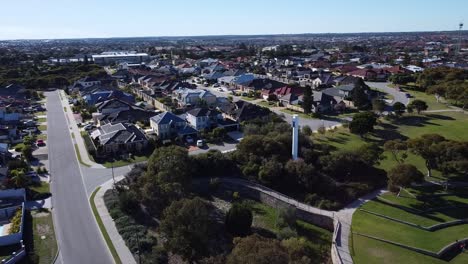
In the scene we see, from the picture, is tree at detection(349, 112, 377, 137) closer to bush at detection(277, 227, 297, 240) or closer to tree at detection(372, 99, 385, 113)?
tree at detection(372, 99, 385, 113)

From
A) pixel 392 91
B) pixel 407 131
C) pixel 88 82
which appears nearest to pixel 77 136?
pixel 88 82

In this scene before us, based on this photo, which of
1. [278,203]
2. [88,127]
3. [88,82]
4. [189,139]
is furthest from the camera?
[88,82]

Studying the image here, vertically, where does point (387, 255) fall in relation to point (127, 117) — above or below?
below

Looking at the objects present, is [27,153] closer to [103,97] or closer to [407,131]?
[103,97]

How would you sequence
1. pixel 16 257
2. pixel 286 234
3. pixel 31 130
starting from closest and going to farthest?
pixel 16 257 → pixel 286 234 → pixel 31 130

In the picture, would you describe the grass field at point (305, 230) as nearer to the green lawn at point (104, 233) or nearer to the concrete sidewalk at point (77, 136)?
the green lawn at point (104, 233)

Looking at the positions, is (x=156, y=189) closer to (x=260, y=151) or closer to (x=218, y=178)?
(x=218, y=178)
